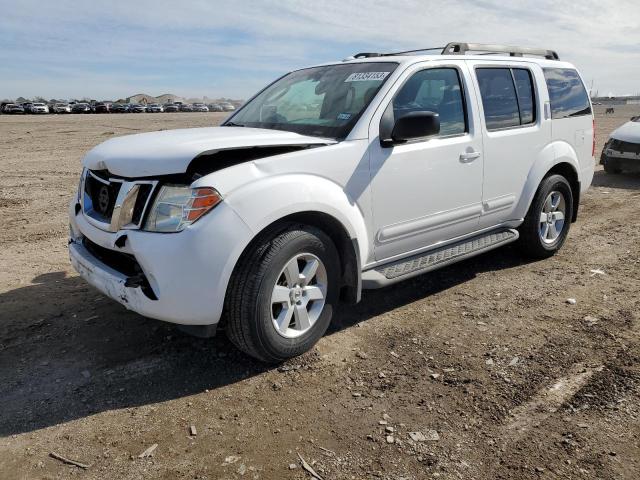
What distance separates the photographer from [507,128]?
4816mm

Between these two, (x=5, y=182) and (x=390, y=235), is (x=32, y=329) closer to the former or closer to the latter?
(x=390, y=235)

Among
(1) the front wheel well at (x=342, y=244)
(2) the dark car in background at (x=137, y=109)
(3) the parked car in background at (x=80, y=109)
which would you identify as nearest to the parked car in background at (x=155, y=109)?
(2) the dark car in background at (x=137, y=109)

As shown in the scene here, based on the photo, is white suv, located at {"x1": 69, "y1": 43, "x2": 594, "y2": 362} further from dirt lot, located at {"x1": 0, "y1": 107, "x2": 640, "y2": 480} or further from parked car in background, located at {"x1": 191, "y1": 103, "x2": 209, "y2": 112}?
parked car in background, located at {"x1": 191, "y1": 103, "x2": 209, "y2": 112}

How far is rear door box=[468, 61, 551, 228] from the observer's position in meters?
4.64

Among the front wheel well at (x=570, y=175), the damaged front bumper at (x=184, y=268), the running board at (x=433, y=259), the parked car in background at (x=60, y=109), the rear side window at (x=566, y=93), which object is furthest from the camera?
the parked car in background at (x=60, y=109)

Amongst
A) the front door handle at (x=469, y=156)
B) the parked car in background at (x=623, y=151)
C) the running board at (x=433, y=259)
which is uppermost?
the front door handle at (x=469, y=156)

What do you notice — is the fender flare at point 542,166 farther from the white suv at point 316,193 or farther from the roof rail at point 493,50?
the roof rail at point 493,50

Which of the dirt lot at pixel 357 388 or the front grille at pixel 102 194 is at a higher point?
the front grille at pixel 102 194

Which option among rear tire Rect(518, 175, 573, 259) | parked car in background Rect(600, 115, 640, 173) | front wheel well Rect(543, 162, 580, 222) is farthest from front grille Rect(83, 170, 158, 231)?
parked car in background Rect(600, 115, 640, 173)

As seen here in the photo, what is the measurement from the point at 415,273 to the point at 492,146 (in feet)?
4.71

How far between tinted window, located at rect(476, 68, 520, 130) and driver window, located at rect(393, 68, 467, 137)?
306 millimetres

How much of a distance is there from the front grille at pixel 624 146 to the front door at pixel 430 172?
7.33m

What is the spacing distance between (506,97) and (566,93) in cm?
114

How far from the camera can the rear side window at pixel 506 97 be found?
15.3ft
